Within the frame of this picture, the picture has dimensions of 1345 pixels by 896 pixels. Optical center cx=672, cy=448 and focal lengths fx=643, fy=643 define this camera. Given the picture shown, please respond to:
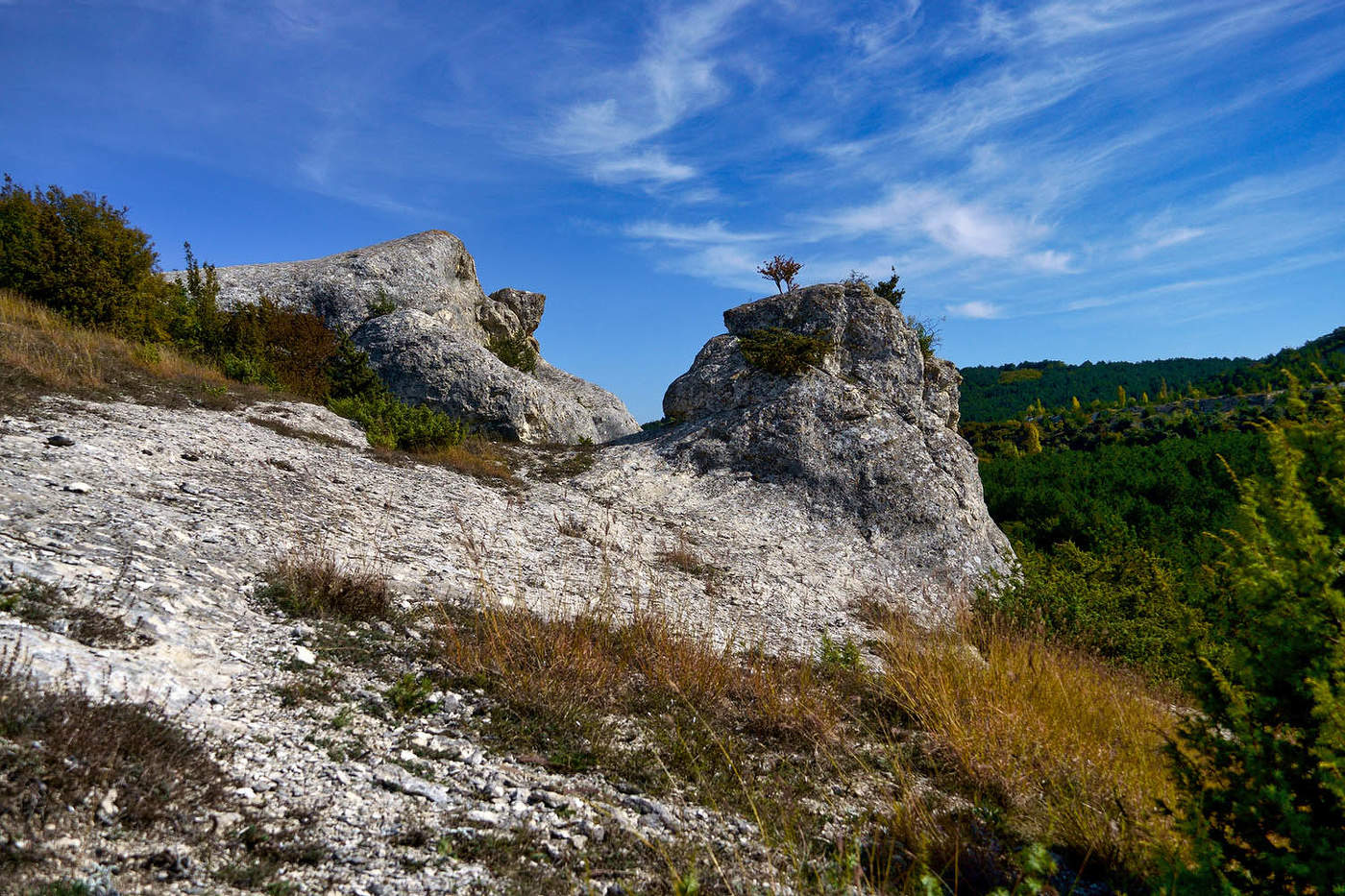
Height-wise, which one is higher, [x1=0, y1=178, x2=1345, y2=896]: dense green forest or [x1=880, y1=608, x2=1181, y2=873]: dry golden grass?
[x1=0, y1=178, x2=1345, y2=896]: dense green forest

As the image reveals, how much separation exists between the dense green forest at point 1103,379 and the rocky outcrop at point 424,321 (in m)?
69.2

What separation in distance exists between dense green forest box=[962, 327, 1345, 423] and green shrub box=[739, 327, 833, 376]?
220ft

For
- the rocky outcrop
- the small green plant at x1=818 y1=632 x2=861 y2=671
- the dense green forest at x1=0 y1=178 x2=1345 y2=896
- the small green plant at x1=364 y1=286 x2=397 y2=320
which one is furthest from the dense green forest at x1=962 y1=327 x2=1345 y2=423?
the small green plant at x1=818 y1=632 x2=861 y2=671

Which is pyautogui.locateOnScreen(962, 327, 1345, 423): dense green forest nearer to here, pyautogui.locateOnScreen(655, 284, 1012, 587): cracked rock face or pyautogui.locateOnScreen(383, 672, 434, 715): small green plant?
pyautogui.locateOnScreen(655, 284, 1012, 587): cracked rock face

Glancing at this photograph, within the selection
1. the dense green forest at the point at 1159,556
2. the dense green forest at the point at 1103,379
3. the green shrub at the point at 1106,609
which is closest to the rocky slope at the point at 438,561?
the green shrub at the point at 1106,609

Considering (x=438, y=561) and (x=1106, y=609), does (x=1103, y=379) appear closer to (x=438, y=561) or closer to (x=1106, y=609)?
(x=1106, y=609)

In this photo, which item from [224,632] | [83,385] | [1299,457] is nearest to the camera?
[1299,457]

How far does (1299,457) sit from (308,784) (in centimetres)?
605

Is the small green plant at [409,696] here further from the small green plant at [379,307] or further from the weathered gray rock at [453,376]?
the small green plant at [379,307]

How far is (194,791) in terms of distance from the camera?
3541mm

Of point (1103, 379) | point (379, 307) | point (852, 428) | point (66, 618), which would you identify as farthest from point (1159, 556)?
point (1103, 379)

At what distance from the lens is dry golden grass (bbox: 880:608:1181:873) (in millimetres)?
4473

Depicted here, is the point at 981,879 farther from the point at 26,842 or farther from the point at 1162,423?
the point at 1162,423

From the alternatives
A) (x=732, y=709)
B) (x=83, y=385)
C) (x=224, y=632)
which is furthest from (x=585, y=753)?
(x=83, y=385)
